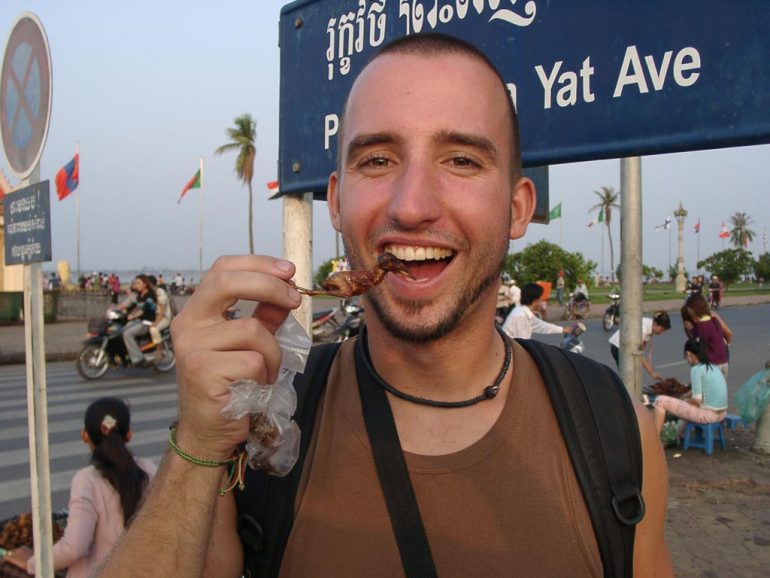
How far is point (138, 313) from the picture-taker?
12.2 m

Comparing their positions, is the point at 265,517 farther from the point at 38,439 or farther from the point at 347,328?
the point at 347,328

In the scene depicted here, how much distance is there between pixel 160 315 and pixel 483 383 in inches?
467

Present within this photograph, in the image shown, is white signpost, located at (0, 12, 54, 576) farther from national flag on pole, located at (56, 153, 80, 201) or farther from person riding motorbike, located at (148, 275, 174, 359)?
national flag on pole, located at (56, 153, 80, 201)

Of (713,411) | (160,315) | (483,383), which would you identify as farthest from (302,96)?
(160,315)

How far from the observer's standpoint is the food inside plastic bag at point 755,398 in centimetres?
703

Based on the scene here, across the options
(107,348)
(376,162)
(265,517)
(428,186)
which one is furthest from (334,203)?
(107,348)

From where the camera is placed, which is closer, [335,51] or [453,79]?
[453,79]

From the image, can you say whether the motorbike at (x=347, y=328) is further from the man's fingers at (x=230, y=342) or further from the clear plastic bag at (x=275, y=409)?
the man's fingers at (x=230, y=342)

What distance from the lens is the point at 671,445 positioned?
7277mm

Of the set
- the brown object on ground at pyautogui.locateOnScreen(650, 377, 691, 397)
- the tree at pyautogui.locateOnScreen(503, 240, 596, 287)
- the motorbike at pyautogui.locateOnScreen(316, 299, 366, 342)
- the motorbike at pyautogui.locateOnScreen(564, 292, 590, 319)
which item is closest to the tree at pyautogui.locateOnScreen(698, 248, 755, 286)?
the tree at pyautogui.locateOnScreen(503, 240, 596, 287)

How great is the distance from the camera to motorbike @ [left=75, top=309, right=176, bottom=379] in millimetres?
11805

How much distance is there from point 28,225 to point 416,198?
2.37 meters

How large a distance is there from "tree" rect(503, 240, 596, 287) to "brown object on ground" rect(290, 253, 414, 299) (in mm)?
31699

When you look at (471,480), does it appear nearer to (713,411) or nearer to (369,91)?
(369,91)
